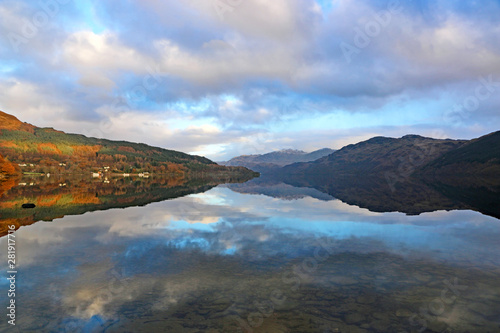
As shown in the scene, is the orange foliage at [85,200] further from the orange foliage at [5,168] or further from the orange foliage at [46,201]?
the orange foliage at [5,168]

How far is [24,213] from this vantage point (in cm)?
3491

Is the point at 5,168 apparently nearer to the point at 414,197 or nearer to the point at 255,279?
the point at 255,279

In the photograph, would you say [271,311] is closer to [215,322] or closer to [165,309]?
[215,322]

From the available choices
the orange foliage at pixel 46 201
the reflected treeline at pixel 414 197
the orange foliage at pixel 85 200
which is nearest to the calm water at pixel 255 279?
the reflected treeline at pixel 414 197

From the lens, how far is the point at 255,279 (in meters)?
14.7

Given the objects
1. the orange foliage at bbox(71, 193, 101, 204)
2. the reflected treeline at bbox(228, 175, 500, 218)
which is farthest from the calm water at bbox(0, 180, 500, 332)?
the orange foliage at bbox(71, 193, 101, 204)

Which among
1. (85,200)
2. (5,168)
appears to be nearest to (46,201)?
(85,200)

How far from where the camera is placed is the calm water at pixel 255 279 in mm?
10469

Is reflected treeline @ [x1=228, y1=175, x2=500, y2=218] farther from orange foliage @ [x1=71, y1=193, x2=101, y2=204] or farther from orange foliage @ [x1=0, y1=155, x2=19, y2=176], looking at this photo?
orange foliage @ [x1=0, y1=155, x2=19, y2=176]

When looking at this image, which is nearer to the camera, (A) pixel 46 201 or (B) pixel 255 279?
(B) pixel 255 279

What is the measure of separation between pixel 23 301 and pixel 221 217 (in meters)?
24.9

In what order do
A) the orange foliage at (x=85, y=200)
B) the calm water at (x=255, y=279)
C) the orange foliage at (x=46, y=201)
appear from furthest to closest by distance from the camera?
the orange foliage at (x=85, y=200)
the orange foliage at (x=46, y=201)
the calm water at (x=255, y=279)

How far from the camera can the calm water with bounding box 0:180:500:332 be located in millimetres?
10469

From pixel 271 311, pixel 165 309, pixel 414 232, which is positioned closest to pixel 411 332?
pixel 271 311
